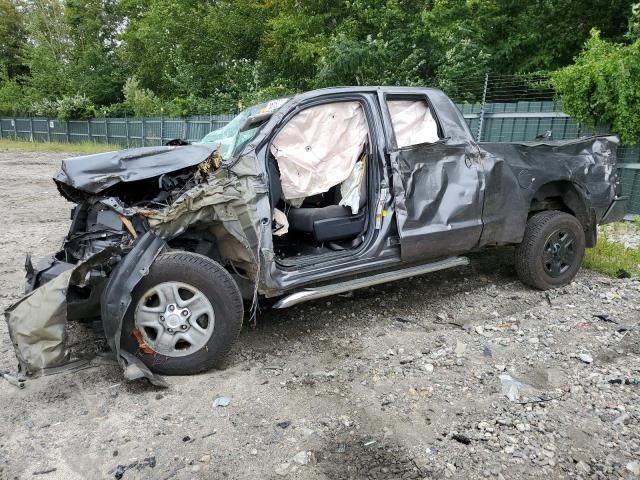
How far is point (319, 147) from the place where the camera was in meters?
4.09

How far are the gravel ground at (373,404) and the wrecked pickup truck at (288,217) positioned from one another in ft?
1.04

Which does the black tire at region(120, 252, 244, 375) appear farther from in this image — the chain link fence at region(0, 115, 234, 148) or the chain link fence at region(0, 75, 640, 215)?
the chain link fence at region(0, 115, 234, 148)

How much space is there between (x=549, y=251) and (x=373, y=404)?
106 inches

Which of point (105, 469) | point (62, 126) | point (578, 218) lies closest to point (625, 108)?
point (578, 218)

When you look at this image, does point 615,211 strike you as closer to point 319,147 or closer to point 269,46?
point 319,147

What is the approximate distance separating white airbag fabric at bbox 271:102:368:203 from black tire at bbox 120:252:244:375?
1.04m

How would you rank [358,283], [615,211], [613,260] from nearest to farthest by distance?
[358,283] < [615,211] < [613,260]

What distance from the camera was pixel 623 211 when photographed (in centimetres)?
530

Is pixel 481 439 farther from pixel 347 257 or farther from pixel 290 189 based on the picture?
pixel 290 189

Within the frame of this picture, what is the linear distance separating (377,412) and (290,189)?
1.84 metres

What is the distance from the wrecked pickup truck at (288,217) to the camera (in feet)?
10.5

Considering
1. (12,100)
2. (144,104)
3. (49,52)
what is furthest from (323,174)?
(12,100)

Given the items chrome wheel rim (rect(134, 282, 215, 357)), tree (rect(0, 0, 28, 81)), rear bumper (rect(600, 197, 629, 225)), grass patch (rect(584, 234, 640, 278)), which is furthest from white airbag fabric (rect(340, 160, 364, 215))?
tree (rect(0, 0, 28, 81))

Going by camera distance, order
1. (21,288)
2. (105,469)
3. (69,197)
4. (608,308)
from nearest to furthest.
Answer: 1. (105,469)
2. (69,197)
3. (608,308)
4. (21,288)
